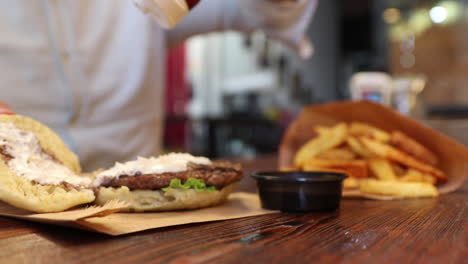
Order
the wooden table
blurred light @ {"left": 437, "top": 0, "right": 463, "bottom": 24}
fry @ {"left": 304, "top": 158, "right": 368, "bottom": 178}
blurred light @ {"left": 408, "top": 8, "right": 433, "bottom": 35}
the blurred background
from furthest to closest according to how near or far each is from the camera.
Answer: blurred light @ {"left": 408, "top": 8, "right": 433, "bottom": 35}, blurred light @ {"left": 437, "top": 0, "right": 463, "bottom": 24}, the blurred background, fry @ {"left": 304, "top": 158, "right": 368, "bottom": 178}, the wooden table

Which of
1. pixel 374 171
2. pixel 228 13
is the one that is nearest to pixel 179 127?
pixel 228 13

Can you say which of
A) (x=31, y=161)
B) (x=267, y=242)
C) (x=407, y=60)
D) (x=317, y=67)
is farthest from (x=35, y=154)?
(x=317, y=67)

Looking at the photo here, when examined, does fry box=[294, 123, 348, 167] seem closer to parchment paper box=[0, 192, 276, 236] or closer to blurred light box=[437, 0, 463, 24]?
parchment paper box=[0, 192, 276, 236]

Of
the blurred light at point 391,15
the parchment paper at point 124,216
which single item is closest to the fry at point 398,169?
the parchment paper at point 124,216

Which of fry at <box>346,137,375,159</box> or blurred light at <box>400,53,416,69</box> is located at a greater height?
blurred light at <box>400,53,416,69</box>

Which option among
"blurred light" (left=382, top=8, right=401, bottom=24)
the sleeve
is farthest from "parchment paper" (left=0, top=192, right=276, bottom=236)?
"blurred light" (left=382, top=8, right=401, bottom=24)

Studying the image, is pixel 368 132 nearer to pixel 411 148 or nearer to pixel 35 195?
pixel 411 148

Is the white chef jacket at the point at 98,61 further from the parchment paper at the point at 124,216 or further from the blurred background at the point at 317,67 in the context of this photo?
the blurred background at the point at 317,67
